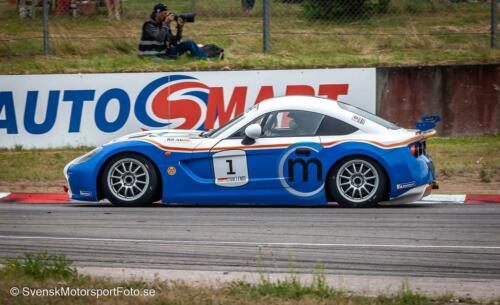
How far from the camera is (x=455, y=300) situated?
6.68m

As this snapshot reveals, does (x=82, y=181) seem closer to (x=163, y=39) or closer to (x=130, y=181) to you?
(x=130, y=181)

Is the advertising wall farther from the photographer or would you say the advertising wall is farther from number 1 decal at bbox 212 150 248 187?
number 1 decal at bbox 212 150 248 187

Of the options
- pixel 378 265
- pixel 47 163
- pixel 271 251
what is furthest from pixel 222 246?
pixel 47 163

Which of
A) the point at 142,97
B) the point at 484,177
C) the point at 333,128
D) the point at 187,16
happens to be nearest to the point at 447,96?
the point at 484,177

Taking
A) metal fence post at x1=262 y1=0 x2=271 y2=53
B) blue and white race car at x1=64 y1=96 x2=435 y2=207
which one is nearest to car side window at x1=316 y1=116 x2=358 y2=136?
blue and white race car at x1=64 y1=96 x2=435 y2=207

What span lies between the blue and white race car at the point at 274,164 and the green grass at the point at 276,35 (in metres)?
6.09

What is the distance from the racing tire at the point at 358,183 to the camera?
35.9 feet

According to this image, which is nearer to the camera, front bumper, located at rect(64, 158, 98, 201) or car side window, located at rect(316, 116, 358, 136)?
car side window, located at rect(316, 116, 358, 136)

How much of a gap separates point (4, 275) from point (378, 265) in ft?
9.57

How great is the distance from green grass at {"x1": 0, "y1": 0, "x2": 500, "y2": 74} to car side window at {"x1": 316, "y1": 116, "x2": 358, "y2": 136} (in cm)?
615

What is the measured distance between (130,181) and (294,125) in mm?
1990

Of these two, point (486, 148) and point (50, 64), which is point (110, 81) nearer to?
point (50, 64)

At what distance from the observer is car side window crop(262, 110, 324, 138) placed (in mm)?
11227

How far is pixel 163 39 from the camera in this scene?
17484mm
